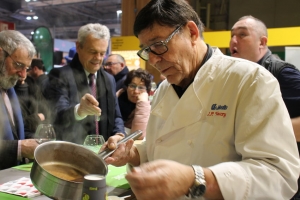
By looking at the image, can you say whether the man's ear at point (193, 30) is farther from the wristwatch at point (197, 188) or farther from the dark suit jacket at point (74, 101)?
the dark suit jacket at point (74, 101)

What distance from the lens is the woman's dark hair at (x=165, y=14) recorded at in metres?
1.37

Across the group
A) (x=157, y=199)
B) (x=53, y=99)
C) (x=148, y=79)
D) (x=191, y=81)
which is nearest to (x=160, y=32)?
(x=191, y=81)

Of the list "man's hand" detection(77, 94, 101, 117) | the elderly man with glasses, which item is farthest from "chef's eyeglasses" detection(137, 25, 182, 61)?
the elderly man with glasses

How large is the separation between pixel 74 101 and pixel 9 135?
0.69 meters

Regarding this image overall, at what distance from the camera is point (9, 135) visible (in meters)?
2.36

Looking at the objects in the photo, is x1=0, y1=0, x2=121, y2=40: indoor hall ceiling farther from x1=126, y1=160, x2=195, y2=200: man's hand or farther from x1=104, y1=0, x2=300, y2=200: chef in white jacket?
x1=126, y1=160, x2=195, y2=200: man's hand

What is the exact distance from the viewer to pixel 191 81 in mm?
1536

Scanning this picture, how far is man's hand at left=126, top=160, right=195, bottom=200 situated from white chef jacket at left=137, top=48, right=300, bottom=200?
0.50 ft

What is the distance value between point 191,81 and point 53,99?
5.67ft

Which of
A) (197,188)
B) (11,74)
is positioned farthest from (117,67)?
(197,188)

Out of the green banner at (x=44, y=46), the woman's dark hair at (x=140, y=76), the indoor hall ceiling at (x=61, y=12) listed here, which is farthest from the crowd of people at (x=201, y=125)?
the indoor hall ceiling at (x=61, y=12)

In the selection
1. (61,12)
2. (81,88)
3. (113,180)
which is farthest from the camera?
(61,12)

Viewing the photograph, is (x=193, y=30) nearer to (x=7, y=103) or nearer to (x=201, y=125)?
(x=201, y=125)

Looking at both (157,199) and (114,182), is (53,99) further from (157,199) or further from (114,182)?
(157,199)
